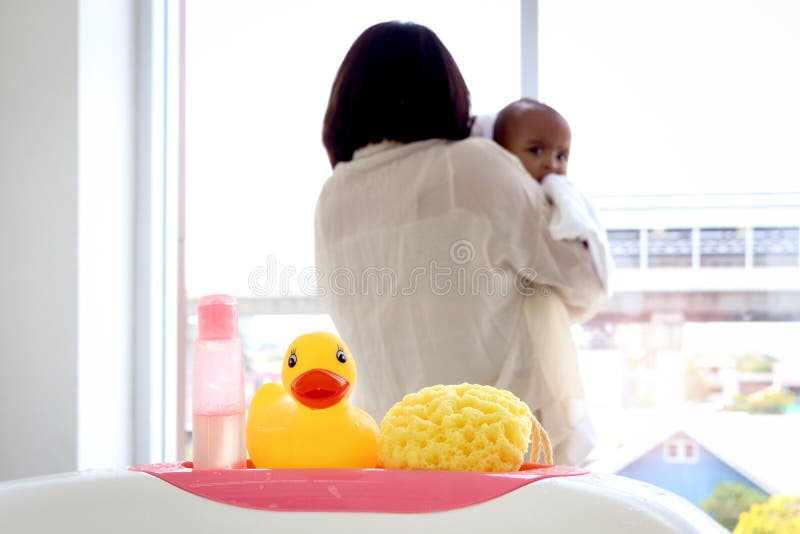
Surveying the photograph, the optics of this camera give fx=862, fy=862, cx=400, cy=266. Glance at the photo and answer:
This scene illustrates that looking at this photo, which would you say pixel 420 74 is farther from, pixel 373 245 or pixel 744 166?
pixel 744 166

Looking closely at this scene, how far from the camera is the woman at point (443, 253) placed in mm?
1275

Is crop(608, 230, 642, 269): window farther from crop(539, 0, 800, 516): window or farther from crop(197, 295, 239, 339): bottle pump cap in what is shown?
crop(197, 295, 239, 339): bottle pump cap

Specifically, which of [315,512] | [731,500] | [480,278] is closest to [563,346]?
[480,278]

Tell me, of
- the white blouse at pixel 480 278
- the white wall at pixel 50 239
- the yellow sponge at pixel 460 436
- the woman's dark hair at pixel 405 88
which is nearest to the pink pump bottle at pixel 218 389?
the yellow sponge at pixel 460 436

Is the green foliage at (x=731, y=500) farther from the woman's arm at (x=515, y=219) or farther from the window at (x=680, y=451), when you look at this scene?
the woman's arm at (x=515, y=219)

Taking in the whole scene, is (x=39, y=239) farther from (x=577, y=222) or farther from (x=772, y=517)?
(x=772, y=517)

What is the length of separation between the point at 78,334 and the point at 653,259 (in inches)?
44.2

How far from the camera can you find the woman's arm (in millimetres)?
1269

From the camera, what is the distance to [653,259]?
5.53 ft

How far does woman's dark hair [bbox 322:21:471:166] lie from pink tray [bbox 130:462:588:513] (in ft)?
2.42

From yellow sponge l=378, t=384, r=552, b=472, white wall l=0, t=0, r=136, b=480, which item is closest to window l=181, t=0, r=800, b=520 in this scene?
white wall l=0, t=0, r=136, b=480

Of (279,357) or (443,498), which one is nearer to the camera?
(443,498)

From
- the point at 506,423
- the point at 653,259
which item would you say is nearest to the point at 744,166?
the point at 653,259

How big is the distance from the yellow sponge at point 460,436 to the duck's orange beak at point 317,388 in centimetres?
6
